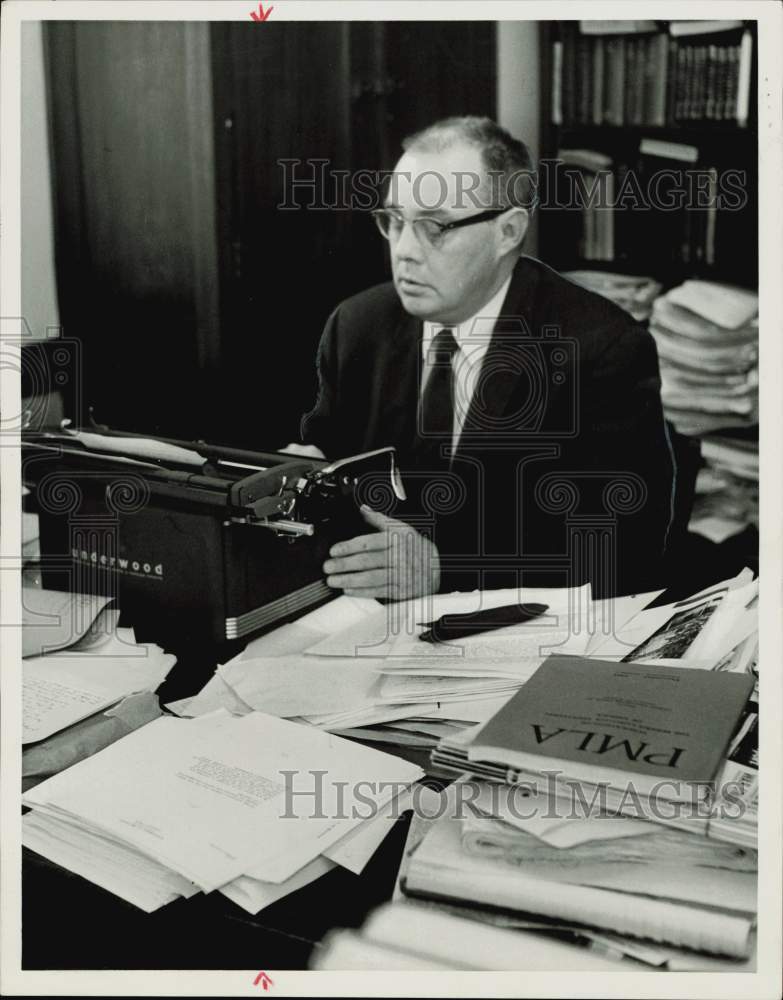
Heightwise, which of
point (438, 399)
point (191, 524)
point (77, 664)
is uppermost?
point (438, 399)

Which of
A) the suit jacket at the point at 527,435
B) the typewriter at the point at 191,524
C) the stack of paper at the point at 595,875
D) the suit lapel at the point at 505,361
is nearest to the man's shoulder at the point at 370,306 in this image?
the suit jacket at the point at 527,435

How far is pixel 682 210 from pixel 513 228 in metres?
0.87

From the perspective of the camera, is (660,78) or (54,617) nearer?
(54,617)

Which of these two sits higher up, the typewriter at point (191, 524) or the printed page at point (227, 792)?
the typewriter at point (191, 524)

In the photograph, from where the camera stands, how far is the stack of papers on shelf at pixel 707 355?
6.43 ft

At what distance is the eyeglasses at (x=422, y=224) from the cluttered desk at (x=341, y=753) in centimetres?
38

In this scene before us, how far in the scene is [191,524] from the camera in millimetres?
1254

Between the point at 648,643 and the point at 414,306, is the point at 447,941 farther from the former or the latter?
the point at 414,306

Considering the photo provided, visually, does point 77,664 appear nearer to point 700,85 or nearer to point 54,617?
point 54,617

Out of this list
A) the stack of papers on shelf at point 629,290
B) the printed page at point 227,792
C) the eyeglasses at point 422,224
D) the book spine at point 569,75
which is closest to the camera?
the printed page at point 227,792

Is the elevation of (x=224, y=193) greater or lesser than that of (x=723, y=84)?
lesser

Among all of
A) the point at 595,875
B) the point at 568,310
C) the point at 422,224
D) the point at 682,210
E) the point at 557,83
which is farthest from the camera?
the point at 682,210

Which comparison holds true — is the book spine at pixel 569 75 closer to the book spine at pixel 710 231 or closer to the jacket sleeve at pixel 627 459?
the book spine at pixel 710 231

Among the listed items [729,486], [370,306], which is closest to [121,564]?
[370,306]
